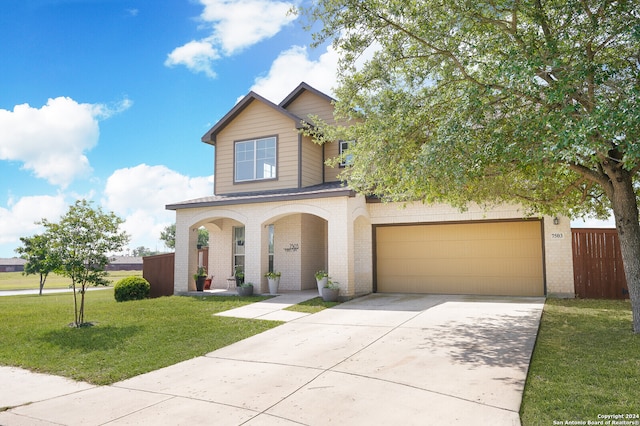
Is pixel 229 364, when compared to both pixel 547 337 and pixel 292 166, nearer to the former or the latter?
pixel 547 337

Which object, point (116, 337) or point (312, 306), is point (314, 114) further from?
point (116, 337)

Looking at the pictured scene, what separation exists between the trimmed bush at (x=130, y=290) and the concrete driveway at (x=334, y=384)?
8.77 metres

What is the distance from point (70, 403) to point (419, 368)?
15.7 ft

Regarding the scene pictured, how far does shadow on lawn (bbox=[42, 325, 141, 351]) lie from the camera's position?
8664mm

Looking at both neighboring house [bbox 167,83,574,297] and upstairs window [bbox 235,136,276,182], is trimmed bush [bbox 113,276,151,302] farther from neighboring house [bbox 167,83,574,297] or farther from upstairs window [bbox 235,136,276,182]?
upstairs window [bbox 235,136,276,182]

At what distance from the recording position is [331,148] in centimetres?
1809

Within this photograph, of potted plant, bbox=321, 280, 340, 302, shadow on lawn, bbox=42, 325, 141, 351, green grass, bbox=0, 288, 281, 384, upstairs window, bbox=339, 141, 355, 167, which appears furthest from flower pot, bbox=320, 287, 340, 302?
shadow on lawn, bbox=42, 325, 141, 351

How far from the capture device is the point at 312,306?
12727 mm

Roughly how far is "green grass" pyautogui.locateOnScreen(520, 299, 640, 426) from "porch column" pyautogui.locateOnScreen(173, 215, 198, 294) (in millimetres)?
12265

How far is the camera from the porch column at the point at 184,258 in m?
16.6

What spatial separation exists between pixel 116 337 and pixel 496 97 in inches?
369

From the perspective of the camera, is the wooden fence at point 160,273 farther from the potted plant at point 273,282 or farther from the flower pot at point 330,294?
the flower pot at point 330,294

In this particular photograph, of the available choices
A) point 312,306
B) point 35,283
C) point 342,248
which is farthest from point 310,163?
point 35,283

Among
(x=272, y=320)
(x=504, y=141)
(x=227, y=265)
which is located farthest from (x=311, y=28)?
(x=227, y=265)
